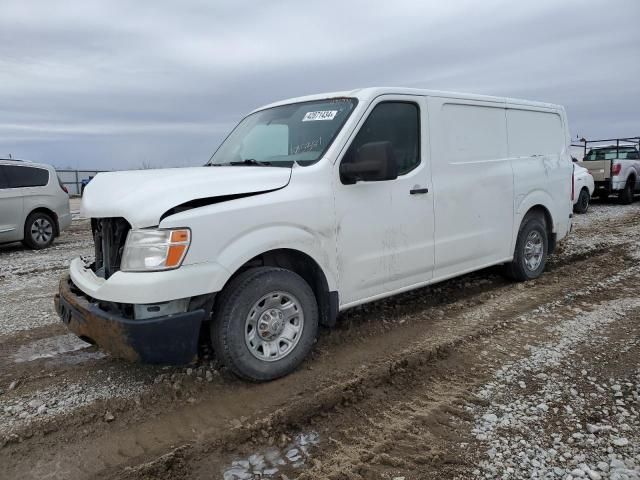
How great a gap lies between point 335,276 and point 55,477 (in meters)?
2.19

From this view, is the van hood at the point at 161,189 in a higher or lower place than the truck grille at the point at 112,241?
higher

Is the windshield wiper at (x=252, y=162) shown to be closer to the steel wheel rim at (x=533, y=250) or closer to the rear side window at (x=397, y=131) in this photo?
the rear side window at (x=397, y=131)

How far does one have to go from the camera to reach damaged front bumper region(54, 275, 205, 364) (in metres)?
3.07

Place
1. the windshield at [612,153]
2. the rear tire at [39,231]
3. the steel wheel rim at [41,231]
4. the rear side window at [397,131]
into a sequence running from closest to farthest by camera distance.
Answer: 1. the rear side window at [397,131]
2. the rear tire at [39,231]
3. the steel wheel rim at [41,231]
4. the windshield at [612,153]

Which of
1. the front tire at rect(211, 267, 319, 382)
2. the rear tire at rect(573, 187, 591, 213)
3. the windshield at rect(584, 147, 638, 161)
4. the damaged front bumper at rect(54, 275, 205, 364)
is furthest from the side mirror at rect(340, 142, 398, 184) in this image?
the windshield at rect(584, 147, 638, 161)

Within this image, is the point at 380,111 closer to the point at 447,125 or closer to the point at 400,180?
the point at 400,180

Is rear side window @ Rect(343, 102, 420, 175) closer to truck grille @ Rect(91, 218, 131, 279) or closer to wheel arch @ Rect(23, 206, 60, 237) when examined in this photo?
truck grille @ Rect(91, 218, 131, 279)

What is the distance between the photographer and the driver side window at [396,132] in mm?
4109

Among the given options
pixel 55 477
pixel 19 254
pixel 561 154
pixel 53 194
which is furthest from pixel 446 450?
pixel 53 194

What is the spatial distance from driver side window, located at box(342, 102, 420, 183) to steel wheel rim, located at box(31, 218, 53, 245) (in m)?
8.38

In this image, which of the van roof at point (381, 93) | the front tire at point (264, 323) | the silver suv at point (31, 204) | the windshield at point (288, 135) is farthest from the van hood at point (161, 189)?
the silver suv at point (31, 204)

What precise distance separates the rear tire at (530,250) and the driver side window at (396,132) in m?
2.17

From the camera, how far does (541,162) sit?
611 cm

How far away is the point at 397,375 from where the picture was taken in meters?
3.72
